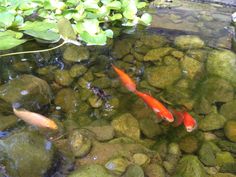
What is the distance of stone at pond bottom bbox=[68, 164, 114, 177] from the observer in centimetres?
274

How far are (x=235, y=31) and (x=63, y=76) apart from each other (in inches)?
106

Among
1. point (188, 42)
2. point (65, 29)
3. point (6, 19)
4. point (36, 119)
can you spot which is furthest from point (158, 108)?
point (6, 19)

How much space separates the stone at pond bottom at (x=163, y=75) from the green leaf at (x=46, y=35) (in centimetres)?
133

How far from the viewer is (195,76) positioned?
3951 millimetres

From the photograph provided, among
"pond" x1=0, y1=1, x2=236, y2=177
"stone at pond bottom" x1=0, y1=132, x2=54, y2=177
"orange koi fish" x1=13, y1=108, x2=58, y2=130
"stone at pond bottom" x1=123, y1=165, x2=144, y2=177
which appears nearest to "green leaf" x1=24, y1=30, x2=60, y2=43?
"pond" x1=0, y1=1, x2=236, y2=177

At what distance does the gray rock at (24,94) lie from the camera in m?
3.27

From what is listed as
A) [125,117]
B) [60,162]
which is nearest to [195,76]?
[125,117]

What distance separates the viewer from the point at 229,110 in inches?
138

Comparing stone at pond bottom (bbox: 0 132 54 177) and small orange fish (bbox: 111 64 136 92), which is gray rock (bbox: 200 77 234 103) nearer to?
small orange fish (bbox: 111 64 136 92)

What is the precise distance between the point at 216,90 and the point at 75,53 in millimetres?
1846

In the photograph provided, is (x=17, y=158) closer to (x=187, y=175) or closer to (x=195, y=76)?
(x=187, y=175)

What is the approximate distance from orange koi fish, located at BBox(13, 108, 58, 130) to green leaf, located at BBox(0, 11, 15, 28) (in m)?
1.74

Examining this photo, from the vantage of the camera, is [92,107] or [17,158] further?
[92,107]

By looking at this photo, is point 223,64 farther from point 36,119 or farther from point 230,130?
point 36,119
